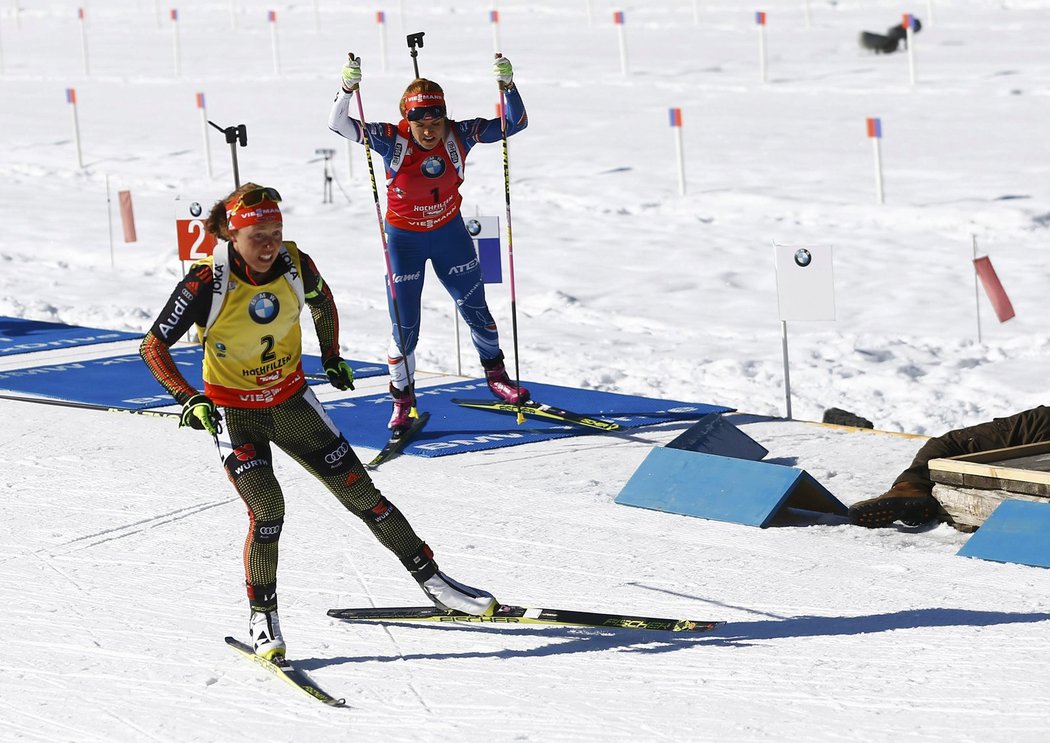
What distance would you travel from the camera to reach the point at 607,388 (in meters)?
10.9

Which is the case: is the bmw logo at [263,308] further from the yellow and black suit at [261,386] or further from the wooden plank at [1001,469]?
the wooden plank at [1001,469]

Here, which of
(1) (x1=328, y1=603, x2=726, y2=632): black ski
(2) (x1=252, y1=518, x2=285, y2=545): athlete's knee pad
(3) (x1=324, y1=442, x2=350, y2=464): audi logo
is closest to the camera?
(2) (x1=252, y1=518, x2=285, y2=545): athlete's knee pad

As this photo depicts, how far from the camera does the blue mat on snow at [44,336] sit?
12.5m

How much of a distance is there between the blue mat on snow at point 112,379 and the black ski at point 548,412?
1.55 m

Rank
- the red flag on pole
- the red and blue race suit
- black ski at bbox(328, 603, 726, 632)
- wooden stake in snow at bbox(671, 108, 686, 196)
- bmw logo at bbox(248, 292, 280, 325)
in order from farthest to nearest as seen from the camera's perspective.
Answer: wooden stake in snow at bbox(671, 108, 686, 196) < the red flag on pole < the red and blue race suit < black ski at bbox(328, 603, 726, 632) < bmw logo at bbox(248, 292, 280, 325)

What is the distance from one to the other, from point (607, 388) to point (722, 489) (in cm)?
331

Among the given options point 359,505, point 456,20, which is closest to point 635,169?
point 359,505

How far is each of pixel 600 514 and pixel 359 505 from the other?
2230mm

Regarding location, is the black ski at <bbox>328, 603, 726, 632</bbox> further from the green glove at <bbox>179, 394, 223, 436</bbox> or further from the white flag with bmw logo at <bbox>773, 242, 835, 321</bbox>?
the white flag with bmw logo at <bbox>773, 242, 835, 321</bbox>

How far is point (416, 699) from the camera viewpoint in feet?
17.2

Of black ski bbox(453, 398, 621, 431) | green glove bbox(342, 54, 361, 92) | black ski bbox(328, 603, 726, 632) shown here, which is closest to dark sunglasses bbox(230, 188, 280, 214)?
black ski bbox(328, 603, 726, 632)

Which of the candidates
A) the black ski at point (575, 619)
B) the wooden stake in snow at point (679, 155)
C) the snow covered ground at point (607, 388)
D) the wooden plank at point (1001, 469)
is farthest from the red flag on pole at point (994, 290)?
the wooden stake in snow at point (679, 155)

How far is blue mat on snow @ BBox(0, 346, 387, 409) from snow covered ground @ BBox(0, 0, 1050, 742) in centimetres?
49

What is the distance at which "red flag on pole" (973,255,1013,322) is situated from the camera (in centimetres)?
1052
